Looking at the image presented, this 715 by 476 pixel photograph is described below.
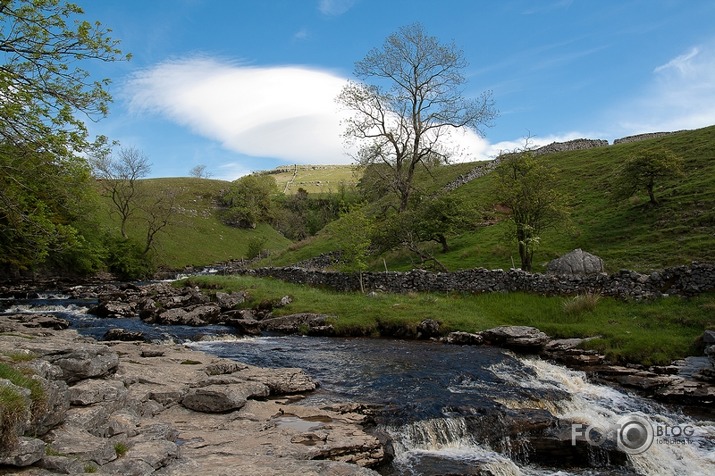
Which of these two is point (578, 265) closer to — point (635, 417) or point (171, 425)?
point (635, 417)

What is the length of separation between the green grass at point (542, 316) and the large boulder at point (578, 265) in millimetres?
2993

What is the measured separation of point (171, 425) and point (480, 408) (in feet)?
28.0

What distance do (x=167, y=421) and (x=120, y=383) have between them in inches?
71.8

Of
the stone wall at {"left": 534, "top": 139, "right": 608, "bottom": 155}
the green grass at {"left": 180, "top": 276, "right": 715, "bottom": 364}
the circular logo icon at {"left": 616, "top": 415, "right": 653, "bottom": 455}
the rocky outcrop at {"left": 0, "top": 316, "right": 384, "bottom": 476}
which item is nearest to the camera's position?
the rocky outcrop at {"left": 0, "top": 316, "right": 384, "bottom": 476}

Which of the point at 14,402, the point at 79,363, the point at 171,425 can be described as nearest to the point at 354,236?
the point at 79,363

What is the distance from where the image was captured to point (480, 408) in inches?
515

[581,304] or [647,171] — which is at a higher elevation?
[647,171]

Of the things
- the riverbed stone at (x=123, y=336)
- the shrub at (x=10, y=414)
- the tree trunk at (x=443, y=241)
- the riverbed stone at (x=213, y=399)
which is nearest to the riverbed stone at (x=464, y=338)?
the riverbed stone at (x=213, y=399)

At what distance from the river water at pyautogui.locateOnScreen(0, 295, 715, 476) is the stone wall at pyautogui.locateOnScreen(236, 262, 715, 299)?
26.5 feet

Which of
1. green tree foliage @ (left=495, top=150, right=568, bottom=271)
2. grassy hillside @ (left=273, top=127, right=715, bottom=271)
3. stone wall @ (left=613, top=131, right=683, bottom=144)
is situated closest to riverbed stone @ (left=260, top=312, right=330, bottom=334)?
grassy hillside @ (left=273, top=127, right=715, bottom=271)

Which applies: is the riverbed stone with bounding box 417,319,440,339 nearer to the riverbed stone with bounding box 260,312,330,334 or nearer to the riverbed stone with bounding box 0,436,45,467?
the riverbed stone with bounding box 260,312,330,334

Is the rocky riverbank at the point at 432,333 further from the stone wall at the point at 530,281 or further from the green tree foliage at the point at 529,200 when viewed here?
the green tree foliage at the point at 529,200

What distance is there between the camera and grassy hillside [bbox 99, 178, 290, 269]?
7150 centimetres

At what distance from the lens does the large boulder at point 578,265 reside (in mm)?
26797
